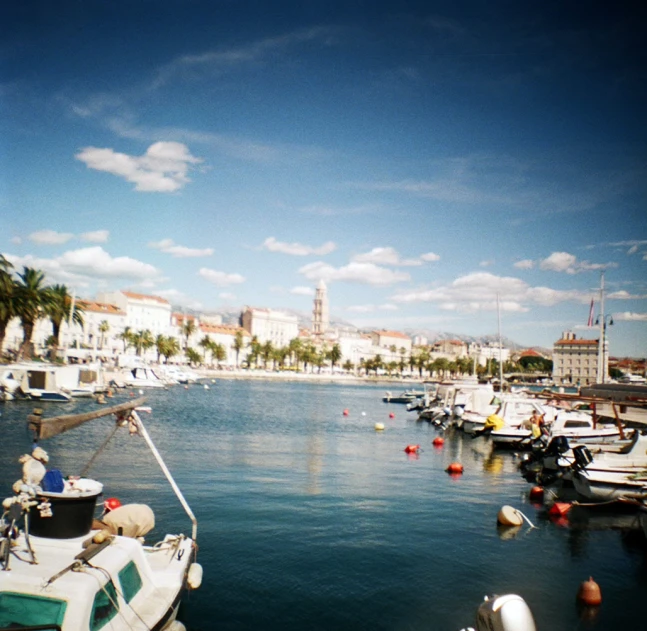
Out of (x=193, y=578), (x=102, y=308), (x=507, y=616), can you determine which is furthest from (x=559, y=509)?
(x=102, y=308)

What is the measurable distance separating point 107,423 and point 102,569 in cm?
4537

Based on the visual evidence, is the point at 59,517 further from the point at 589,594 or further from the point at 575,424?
the point at 575,424

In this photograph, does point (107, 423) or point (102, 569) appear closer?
point (102, 569)

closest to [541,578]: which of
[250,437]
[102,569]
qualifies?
[102,569]

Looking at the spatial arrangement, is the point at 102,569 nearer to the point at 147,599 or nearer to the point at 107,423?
the point at 147,599

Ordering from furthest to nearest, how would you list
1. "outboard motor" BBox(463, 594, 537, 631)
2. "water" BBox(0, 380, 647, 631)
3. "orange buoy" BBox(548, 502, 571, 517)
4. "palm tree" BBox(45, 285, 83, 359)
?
"palm tree" BBox(45, 285, 83, 359), "orange buoy" BBox(548, 502, 571, 517), "water" BBox(0, 380, 647, 631), "outboard motor" BBox(463, 594, 537, 631)

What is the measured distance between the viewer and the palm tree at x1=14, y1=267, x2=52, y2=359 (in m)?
72.1

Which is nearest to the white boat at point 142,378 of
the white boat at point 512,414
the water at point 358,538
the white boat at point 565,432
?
the water at point 358,538

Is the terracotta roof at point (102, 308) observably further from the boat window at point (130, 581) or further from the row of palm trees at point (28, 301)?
the boat window at point (130, 581)

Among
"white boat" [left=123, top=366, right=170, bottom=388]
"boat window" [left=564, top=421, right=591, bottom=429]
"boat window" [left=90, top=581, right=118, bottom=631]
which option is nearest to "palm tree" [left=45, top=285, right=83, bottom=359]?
"white boat" [left=123, top=366, right=170, bottom=388]

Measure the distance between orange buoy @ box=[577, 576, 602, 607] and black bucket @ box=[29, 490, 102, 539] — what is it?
1393 cm

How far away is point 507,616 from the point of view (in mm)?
10625

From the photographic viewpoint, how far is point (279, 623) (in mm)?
14297

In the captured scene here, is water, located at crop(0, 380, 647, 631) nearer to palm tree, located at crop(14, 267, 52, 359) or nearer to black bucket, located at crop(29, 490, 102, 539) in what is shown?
black bucket, located at crop(29, 490, 102, 539)
